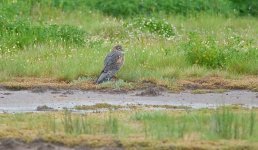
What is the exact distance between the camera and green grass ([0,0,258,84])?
16.8 m

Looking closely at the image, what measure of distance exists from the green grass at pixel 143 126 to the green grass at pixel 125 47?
419 cm

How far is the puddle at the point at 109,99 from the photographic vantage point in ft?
46.1

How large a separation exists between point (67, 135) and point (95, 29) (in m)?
12.4

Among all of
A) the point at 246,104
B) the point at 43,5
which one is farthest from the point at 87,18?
the point at 246,104

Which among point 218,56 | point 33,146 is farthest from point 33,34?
point 33,146

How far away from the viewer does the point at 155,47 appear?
19031 mm

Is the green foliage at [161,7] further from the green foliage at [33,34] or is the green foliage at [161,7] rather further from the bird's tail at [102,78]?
the bird's tail at [102,78]

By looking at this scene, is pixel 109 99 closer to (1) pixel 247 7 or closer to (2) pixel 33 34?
(2) pixel 33 34

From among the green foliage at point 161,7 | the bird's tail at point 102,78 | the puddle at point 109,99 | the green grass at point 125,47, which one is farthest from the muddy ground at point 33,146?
the green foliage at point 161,7

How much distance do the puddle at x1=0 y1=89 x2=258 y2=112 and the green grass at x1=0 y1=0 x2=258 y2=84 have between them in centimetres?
92

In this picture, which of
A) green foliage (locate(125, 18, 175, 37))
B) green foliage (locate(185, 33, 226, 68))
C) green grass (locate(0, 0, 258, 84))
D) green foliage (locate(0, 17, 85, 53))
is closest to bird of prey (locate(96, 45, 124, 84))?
green grass (locate(0, 0, 258, 84))

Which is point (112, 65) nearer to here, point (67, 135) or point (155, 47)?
point (155, 47)

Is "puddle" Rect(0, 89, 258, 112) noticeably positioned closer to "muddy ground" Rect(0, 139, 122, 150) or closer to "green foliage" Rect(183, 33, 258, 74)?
"green foliage" Rect(183, 33, 258, 74)

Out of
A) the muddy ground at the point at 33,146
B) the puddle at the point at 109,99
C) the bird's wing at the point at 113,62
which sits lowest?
the puddle at the point at 109,99
